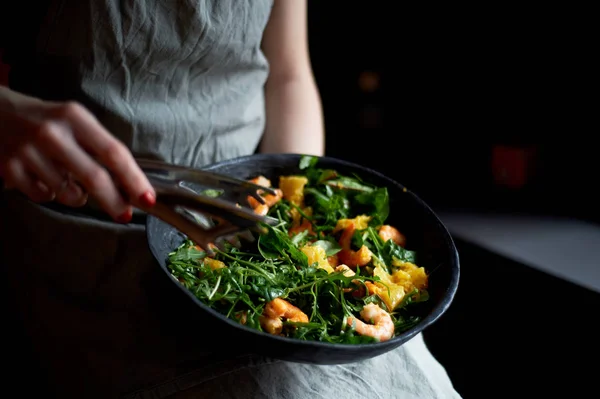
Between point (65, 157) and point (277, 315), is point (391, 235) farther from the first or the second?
point (65, 157)

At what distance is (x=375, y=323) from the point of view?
28.7 inches

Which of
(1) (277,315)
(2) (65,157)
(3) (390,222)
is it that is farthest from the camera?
(3) (390,222)

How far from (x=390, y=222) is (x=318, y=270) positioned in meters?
0.22

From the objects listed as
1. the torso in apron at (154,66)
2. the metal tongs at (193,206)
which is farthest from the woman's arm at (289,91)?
the metal tongs at (193,206)

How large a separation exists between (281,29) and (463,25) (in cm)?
74

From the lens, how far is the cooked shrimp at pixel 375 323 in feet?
2.31

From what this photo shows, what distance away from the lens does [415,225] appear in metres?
0.92

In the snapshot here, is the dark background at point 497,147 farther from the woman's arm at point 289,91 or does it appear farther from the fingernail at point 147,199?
the fingernail at point 147,199

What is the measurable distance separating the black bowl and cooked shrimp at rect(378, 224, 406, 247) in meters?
0.02

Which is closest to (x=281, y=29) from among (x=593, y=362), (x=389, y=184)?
(x=389, y=184)

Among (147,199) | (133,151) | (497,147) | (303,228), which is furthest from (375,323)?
(497,147)

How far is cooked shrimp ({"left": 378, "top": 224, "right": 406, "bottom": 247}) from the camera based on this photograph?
88cm

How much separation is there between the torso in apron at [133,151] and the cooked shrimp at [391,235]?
0.29 m

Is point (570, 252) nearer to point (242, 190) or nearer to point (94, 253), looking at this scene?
point (242, 190)
